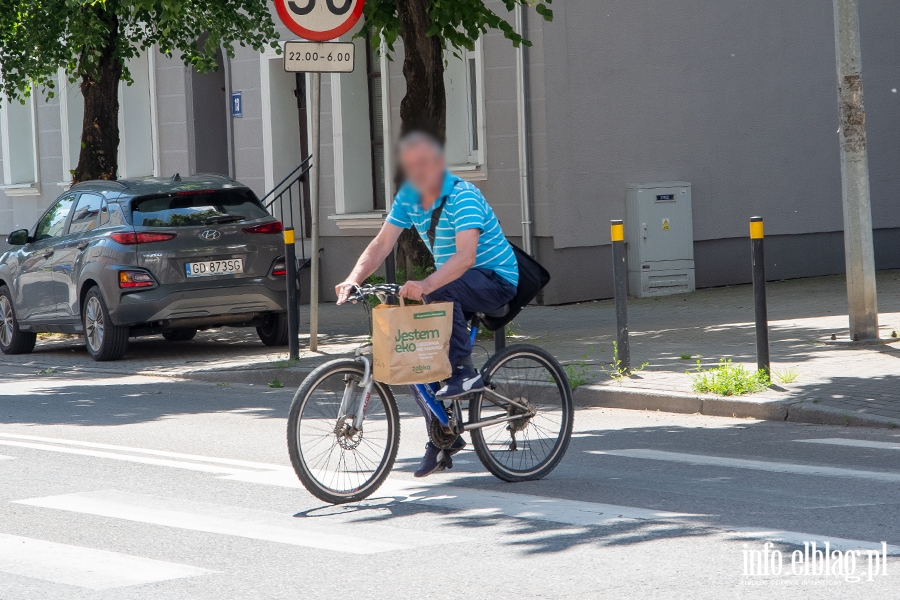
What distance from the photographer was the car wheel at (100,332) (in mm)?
12859

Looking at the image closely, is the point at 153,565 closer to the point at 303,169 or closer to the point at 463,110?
the point at 463,110

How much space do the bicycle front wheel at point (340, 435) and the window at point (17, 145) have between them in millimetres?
19785

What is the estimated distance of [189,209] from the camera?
42.3 ft

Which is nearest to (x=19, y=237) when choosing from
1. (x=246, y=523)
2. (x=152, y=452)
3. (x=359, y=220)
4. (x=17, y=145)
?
(x=359, y=220)

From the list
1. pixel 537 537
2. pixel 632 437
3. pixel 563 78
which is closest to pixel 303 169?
pixel 563 78

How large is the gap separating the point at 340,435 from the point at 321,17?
18.8 ft

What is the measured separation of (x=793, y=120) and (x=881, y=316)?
5749 millimetres

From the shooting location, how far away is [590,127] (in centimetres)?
1653

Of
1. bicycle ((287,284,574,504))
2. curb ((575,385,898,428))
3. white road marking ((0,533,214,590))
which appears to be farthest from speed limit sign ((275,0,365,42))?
white road marking ((0,533,214,590))

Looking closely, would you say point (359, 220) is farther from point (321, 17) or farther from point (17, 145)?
point (17, 145)

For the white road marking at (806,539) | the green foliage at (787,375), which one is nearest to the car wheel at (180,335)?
the green foliage at (787,375)

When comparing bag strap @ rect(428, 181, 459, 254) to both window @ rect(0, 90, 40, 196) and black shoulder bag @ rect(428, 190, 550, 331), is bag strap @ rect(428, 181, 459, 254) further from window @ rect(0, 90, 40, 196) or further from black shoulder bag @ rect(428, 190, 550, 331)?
window @ rect(0, 90, 40, 196)

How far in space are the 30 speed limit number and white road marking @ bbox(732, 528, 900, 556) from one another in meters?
6.70

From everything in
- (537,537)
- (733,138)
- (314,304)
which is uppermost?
(733,138)
